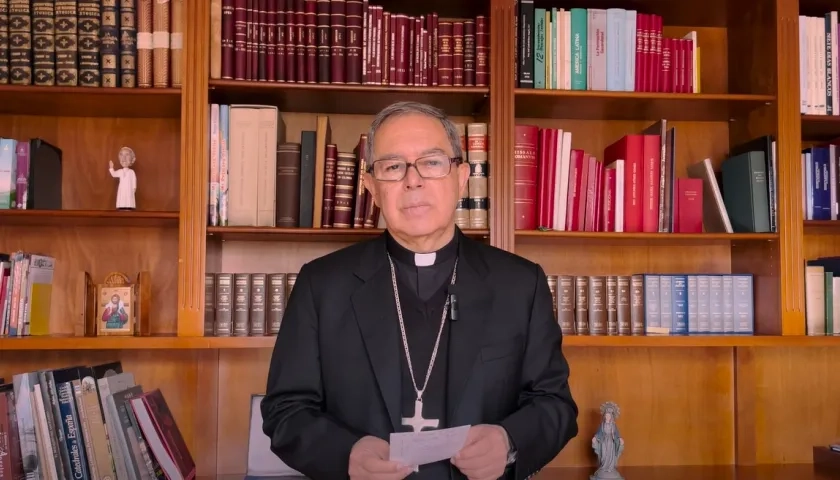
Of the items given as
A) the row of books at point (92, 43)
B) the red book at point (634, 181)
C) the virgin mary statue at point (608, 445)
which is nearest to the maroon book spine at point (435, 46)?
the red book at point (634, 181)

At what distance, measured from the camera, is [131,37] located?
104 inches

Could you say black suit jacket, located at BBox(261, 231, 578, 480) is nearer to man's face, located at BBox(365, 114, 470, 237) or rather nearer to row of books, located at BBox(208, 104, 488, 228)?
man's face, located at BBox(365, 114, 470, 237)

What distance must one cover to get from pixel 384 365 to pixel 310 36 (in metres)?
1.32

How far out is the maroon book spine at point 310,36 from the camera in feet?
8.79

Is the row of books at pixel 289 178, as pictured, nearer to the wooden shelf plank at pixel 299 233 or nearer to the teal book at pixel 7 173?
the wooden shelf plank at pixel 299 233

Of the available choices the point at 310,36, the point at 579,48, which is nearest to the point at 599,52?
the point at 579,48

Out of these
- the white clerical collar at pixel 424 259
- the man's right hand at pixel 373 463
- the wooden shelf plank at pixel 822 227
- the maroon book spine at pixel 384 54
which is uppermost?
the maroon book spine at pixel 384 54

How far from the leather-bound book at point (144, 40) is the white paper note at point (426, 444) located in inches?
65.0

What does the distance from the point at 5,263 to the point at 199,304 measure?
0.64 meters

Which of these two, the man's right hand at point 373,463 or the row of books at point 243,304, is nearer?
the man's right hand at point 373,463

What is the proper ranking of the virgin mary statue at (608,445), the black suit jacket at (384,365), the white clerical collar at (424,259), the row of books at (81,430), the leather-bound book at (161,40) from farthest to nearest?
the virgin mary statue at (608,445), the leather-bound book at (161,40), the row of books at (81,430), the white clerical collar at (424,259), the black suit jacket at (384,365)

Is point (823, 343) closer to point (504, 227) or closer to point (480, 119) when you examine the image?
point (504, 227)

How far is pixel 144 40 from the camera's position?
8.68 feet

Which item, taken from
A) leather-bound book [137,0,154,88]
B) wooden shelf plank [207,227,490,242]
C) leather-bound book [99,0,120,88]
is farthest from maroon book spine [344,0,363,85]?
leather-bound book [99,0,120,88]
